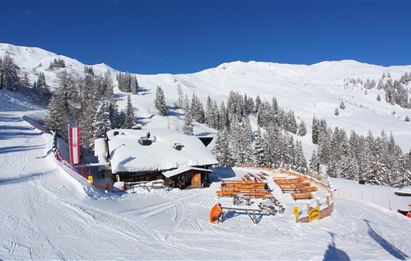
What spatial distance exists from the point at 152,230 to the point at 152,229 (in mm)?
143

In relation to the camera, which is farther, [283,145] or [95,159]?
[283,145]

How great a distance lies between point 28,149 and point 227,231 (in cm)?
2262

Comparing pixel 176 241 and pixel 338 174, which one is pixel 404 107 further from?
pixel 176 241

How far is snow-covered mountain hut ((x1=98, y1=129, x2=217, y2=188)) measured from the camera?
2775cm

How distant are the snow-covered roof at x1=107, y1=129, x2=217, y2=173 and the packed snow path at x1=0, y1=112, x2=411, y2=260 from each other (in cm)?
819

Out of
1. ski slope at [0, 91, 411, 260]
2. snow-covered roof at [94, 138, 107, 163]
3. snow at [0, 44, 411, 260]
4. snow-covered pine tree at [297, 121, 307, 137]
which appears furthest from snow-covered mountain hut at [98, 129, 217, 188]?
snow-covered pine tree at [297, 121, 307, 137]

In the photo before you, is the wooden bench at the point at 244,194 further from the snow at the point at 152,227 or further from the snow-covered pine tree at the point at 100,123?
the snow-covered pine tree at the point at 100,123

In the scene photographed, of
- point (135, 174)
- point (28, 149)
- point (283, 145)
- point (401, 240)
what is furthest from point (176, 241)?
point (283, 145)

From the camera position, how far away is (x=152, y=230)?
12.6 metres

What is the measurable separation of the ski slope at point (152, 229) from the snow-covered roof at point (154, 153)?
7669mm

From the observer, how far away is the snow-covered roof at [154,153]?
92.1 feet

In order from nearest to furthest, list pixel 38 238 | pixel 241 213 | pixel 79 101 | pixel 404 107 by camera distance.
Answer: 1. pixel 38 238
2. pixel 241 213
3. pixel 79 101
4. pixel 404 107

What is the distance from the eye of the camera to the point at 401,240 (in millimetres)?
13398

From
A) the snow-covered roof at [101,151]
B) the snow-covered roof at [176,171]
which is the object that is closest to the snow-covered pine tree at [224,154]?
the snow-covered roof at [101,151]
